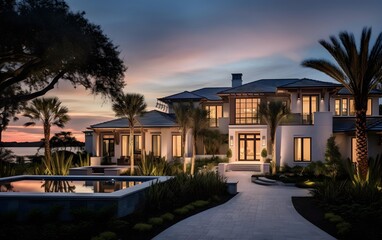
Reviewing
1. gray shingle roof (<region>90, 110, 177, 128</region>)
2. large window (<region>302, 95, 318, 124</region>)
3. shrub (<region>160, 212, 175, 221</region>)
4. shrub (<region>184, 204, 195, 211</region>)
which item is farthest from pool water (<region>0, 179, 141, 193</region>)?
large window (<region>302, 95, 318, 124</region>)

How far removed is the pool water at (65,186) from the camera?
577 inches

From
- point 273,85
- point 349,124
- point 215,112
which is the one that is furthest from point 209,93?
point 349,124

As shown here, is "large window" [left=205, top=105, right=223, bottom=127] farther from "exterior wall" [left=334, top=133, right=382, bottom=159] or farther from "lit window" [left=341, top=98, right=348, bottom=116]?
"exterior wall" [left=334, top=133, right=382, bottom=159]

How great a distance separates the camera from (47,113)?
27.7 meters

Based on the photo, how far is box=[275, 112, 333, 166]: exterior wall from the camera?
2780 cm

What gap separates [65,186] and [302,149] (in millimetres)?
18019

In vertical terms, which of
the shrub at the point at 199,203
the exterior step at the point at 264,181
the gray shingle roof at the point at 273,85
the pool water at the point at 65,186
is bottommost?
the exterior step at the point at 264,181

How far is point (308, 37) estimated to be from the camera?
21203 mm

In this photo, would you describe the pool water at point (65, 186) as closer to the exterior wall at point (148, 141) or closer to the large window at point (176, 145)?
the exterior wall at point (148, 141)

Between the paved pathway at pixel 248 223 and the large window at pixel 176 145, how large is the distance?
17.0 metres

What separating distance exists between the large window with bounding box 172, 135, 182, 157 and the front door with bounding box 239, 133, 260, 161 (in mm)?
5108

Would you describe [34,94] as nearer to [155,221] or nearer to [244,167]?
[155,221]

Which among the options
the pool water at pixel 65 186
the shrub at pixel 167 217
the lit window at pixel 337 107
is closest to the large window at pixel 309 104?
the lit window at pixel 337 107

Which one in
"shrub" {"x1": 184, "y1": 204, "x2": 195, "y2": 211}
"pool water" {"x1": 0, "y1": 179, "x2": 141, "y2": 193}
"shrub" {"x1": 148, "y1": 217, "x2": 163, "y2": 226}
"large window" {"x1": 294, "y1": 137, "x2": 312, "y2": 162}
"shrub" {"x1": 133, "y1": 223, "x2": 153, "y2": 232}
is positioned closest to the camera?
"shrub" {"x1": 133, "y1": 223, "x2": 153, "y2": 232}
